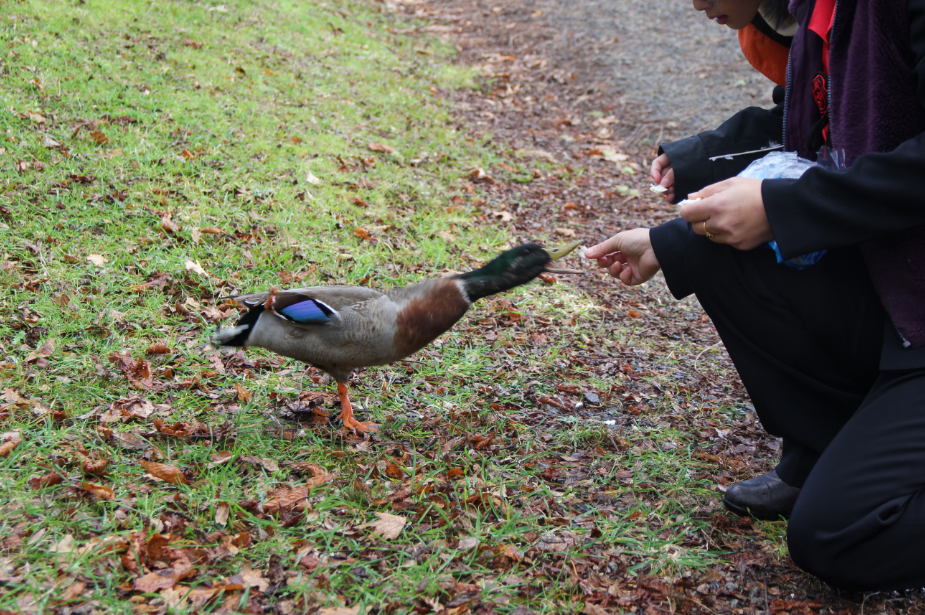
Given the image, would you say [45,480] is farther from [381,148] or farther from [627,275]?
[381,148]

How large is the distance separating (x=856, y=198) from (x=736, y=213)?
0.33 metres

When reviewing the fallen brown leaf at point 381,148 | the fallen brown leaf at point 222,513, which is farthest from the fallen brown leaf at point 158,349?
the fallen brown leaf at point 381,148

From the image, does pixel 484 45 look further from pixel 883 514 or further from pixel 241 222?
pixel 883 514

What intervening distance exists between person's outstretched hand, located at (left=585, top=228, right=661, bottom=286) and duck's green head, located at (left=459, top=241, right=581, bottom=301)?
7.4 inches

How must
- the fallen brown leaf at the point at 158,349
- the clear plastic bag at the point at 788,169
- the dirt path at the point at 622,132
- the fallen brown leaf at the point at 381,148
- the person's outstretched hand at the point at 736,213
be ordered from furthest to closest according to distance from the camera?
1. the fallen brown leaf at the point at 381,148
2. the fallen brown leaf at the point at 158,349
3. the dirt path at the point at 622,132
4. the clear plastic bag at the point at 788,169
5. the person's outstretched hand at the point at 736,213

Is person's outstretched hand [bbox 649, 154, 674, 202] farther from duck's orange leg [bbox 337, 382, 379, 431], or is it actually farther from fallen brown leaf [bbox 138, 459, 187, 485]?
fallen brown leaf [bbox 138, 459, 187, 485]

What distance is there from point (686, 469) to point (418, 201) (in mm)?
3124

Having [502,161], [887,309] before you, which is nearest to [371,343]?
[887,309]

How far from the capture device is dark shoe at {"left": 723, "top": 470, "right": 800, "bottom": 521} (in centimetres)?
255

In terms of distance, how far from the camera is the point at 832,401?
2383 mm

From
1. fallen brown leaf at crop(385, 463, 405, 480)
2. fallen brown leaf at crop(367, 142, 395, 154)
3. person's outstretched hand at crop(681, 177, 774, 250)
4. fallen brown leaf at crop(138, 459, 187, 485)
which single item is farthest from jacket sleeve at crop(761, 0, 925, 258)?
fallen brown leaf at crop(367, 142, 395, 154)

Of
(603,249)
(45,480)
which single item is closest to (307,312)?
(45,480)

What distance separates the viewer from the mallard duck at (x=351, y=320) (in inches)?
109

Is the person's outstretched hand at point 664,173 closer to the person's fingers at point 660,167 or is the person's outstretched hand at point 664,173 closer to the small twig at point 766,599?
the person's fingers at point 660,167
